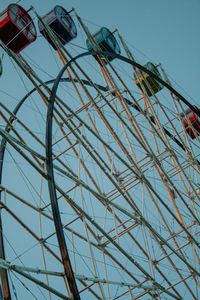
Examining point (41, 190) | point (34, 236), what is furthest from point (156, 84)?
point (34, 236)

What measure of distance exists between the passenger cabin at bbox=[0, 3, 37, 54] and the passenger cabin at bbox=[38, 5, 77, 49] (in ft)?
2.29

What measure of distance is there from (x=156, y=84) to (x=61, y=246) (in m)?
13.2

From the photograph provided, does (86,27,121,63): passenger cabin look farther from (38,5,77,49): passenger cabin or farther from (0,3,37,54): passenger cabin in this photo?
(0,3,37,54): passenger cabin

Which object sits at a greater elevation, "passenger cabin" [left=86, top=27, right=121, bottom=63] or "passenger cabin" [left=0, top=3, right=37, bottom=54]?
"passenger cabin" [left=86, top=27, right=121, bottom=63]

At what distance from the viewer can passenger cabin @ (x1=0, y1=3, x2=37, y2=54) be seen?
10.2 m

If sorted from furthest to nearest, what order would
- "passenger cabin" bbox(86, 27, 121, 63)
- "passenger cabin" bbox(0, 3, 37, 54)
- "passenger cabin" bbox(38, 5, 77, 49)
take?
"passenger cabin" bbox(86, 27, 121, 63), "passenger cabin" bbox(38, 5, 77, 49), "passenger cabin" bbox(0, 3, 37, 54)

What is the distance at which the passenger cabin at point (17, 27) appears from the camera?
10.2m

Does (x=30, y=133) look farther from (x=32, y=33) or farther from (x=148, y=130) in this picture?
(x=148, y=130)

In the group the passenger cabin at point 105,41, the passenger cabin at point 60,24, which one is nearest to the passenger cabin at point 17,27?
the passenger cabin at point 60,24

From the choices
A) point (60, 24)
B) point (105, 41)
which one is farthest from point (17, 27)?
point (105, 41)

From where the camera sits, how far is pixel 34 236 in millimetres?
8992

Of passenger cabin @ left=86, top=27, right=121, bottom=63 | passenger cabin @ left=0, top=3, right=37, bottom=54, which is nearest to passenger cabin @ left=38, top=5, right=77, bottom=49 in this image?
passenger cabin @ left=0, top=3, right=37, bottom=54

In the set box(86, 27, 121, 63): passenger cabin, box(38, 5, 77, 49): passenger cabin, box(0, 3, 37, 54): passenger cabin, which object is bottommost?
box(0, 3, 37, 54): passenger cabin

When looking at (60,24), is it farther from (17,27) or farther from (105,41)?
(105,41)
